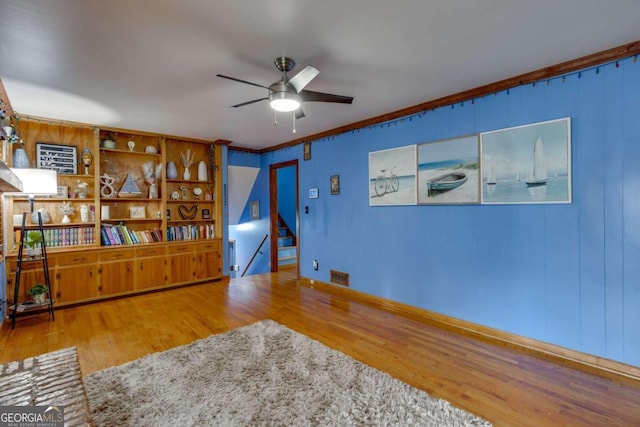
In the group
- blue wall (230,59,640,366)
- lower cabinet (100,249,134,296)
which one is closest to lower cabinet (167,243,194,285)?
lower cabinet (100,249,134,296)

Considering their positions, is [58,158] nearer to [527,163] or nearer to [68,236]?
[68,236]

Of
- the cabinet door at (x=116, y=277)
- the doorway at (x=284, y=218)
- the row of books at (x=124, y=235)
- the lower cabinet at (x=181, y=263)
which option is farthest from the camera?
the doorway at (x=284, y=218)

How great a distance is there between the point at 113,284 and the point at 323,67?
421cm

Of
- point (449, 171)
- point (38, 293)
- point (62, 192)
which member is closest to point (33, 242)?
point (38, 293)

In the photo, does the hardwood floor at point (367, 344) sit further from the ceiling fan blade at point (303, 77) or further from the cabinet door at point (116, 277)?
the ceiling fan blade at point (303, 77)

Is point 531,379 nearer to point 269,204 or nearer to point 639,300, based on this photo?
point 639,300

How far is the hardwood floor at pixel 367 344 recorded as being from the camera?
2.03 meters

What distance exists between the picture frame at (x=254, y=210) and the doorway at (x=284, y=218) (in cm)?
49

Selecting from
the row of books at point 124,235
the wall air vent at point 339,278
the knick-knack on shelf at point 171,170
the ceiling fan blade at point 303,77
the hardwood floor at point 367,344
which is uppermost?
the ceiling fan blade at point 303,77

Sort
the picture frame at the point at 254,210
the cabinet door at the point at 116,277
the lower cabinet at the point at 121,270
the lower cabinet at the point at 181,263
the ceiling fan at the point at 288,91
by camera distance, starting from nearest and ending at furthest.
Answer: the ceiling fan at the point at 288,91 < the lower cabinet at the point at 121,270 < the cabinet door at the point at 116,277 < the lower cabinet at the point at 181,263 < the picture frame at the point at 254,210

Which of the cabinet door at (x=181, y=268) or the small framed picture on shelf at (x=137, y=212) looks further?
the cabinet door at (x=181, y=268)

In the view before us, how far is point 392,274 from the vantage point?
3967mm

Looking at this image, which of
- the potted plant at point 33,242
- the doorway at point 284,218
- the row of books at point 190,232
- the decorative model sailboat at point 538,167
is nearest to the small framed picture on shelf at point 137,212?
the row of books at point 190,232

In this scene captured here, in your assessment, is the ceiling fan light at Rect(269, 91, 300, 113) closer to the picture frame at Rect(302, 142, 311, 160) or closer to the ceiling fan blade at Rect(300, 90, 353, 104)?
the ceiling fan blade at Rect(300, 90, 353, 104)
